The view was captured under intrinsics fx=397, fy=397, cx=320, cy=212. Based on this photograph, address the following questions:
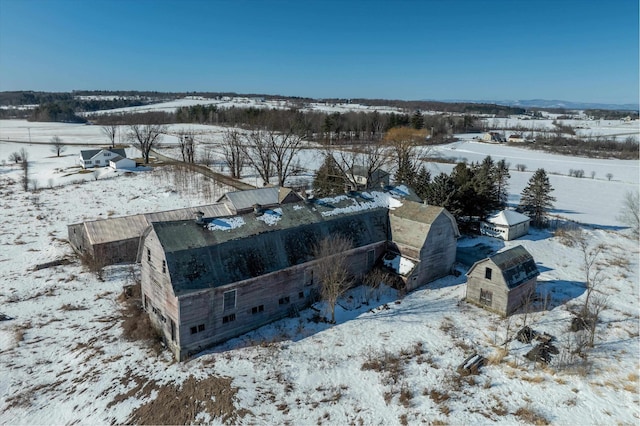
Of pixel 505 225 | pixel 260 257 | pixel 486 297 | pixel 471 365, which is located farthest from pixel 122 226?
pixel 505 225

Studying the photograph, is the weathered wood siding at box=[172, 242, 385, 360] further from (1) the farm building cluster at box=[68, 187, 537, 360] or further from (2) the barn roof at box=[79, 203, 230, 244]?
(2) the barn roof at box=[79, 203, 230, 244]

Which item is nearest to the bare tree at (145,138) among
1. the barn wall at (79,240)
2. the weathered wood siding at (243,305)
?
the barn wall at (79,240)

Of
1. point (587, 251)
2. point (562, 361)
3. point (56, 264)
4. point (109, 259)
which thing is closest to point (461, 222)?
point (587, 251)

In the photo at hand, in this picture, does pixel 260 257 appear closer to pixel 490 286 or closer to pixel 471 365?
pixel 471 365

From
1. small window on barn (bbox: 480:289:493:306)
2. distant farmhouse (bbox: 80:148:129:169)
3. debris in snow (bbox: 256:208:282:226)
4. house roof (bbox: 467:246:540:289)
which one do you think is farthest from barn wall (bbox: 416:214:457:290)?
distant farmhouse (bbox: 80:148:129:169)

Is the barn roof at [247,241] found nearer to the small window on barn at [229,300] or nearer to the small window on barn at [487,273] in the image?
the small window on barn at [229,300]

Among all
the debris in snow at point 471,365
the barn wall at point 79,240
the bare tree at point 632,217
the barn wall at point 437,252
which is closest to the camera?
the debris in snow at point 471,365
